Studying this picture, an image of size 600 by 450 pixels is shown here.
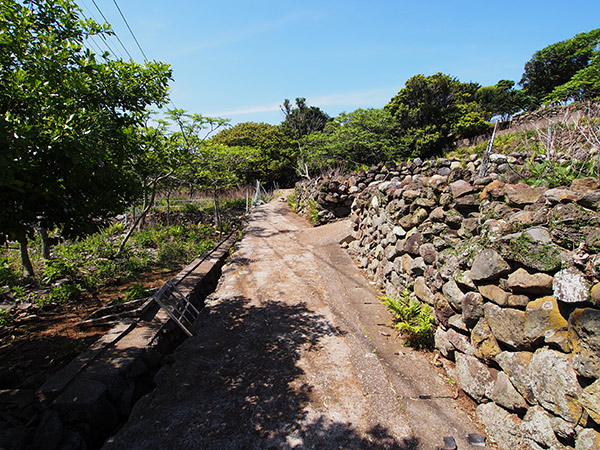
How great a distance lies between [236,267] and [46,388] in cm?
439

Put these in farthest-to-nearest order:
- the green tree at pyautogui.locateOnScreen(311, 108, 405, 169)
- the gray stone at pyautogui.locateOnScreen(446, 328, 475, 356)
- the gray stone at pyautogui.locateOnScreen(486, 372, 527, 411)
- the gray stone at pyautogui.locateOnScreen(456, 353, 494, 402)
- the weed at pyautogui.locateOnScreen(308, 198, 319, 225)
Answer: the green tree at pyautogui.locateOnScreen(311, 108, 405, 169), the weed at pyautogui.locateOnScreen(308, 198, 319, 225), the gray stone at pyautogui.locateOnScreen(446, 328, 475, 356), the gray stone at pyautogui.locateOnScreen(456, 353, 494, 402), the gray stone at pyautogui.locateOnScreen(486, 372, 527, 411)

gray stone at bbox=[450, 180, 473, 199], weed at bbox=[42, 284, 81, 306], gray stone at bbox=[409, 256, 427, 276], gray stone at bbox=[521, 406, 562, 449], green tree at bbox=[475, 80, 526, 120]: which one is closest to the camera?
gray stone at bbox=[521, 406, 562, 449]

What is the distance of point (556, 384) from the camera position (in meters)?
1.90

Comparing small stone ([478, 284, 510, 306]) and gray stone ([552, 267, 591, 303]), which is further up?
gray stone ([552, 267, 591, 303])

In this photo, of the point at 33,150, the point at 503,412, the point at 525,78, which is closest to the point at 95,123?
the point at 33,150

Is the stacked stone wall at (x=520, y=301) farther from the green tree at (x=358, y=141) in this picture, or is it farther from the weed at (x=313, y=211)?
the green tree at (x=358, y=141)

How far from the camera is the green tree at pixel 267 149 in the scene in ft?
76.6

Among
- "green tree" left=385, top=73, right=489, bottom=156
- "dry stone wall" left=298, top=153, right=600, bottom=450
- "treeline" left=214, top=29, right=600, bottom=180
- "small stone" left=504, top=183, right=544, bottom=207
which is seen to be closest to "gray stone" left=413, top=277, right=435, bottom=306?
"dry stone wall" left=298, top=153, right=600, bottom=450

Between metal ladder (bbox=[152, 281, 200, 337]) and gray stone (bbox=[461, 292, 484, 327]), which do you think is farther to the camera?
metal ladder (bbox=[152, 281, 200, 337])

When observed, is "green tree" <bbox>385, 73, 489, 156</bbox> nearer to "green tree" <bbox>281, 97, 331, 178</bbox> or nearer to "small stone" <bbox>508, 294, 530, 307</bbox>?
"green tree" <bbox>281, 97, 331, 178</bbox>

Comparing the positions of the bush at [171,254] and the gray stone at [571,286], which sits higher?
the gray stone at [571,286]

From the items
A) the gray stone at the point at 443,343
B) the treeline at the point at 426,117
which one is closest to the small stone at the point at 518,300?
the gray stone at the point at 443,343

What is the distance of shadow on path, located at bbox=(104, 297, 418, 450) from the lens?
7.64 ft

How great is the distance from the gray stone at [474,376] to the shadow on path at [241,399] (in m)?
0.82
